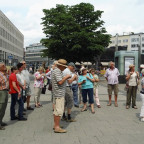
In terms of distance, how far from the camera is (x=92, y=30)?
3669 centimetres

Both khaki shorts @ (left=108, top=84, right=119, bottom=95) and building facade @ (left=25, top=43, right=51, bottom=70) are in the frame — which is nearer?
khaki shorts @ (left=108, top=84, right=119, bottom=95)

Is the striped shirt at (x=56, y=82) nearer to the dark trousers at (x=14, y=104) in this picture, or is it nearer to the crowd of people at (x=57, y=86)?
the crowd of people at (x=57, y=86)

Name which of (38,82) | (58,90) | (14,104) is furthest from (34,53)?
(58,90)

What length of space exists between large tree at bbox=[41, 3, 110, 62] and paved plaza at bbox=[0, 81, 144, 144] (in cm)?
2598

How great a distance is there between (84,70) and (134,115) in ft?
7.27

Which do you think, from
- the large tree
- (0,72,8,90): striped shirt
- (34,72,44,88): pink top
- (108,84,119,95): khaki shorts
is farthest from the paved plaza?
the large tree

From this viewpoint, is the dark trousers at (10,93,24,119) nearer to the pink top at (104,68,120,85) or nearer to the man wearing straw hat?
the man wearing straw hat

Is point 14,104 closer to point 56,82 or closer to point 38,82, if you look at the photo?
point 56,82

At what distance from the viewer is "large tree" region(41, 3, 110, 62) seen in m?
34.4

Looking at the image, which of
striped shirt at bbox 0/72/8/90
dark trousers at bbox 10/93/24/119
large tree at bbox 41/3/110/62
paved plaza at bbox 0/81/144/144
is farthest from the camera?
large tree at bbox 41/3/110/62

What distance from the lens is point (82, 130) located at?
6148 mm

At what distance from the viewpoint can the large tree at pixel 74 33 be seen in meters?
34.4

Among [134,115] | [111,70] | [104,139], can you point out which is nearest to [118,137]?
[104,139]

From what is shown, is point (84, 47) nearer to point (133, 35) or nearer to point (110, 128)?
point (110, 128)
